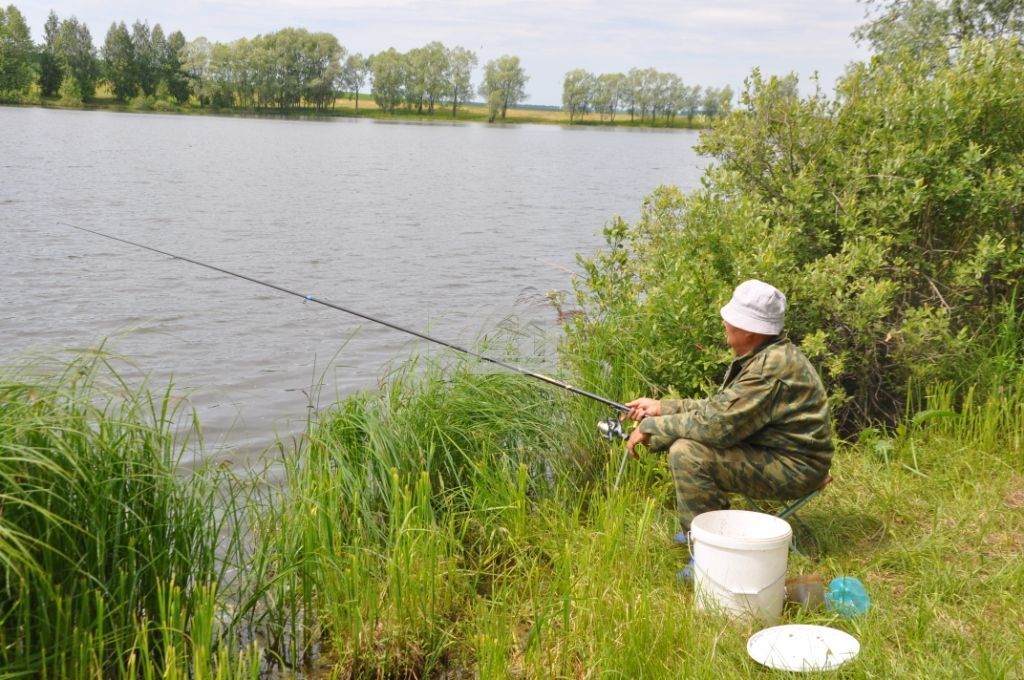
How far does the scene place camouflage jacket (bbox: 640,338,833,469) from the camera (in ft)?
13.0

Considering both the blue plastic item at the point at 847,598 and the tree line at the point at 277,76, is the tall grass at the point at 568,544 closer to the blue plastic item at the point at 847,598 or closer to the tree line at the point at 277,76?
the blue plastic item at the point at 847,598

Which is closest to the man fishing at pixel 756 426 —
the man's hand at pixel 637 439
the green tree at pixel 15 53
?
the man's hand at pixel 637 439

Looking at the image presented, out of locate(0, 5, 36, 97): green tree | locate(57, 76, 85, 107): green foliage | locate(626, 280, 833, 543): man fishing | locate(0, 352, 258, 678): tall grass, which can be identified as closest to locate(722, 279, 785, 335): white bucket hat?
locate(626, 280, 833, 543): man fishing

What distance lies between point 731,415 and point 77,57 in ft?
311

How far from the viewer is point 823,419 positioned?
160 inches

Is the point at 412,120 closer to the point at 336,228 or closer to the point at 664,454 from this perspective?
the point at 336,228

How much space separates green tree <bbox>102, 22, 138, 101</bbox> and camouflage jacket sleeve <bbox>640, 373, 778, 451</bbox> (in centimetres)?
9146

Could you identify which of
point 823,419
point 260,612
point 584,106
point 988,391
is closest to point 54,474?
point 260,612

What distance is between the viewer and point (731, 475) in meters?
4.12

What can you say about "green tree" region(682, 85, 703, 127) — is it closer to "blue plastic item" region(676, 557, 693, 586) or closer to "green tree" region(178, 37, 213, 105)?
"green tree" region(178, 37, 213, 105)

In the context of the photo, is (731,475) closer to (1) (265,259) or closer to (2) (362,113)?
(1) (265,259)

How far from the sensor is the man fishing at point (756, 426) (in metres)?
4.00

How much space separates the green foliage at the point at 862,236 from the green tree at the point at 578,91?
10665 centimetres

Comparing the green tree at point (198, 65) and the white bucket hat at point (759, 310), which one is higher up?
the green tree at point (198, 65)
